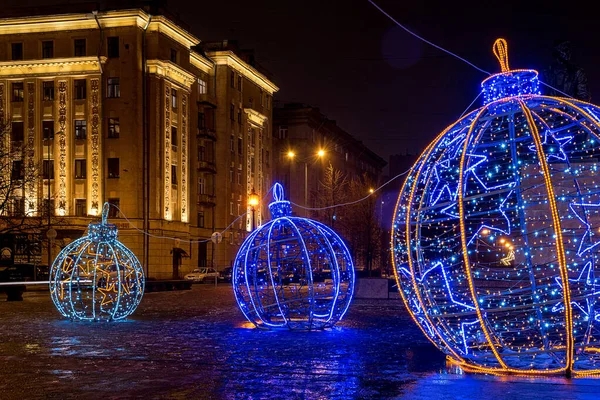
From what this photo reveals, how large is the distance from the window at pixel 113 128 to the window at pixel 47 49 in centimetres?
586

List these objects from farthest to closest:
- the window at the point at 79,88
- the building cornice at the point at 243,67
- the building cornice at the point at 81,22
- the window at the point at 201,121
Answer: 1. the building cornice at the point at 243,67
2. the window at the point at 201,121
3. the window at the point at 79,88
4. the building cornice at the point at 81,22

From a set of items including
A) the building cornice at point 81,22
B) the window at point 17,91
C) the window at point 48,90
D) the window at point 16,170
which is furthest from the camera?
the window at point 17,91

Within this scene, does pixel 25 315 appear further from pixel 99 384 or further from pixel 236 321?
pixel 99 384

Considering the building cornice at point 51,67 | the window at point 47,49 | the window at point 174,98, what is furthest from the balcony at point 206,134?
the window at point 47,49

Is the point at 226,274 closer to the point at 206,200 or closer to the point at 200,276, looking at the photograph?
the point at 200,276

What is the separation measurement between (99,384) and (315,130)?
73.1 m

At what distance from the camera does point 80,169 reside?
50000 mm

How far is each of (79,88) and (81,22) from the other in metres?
4.19

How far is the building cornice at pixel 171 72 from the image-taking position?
4994 cm

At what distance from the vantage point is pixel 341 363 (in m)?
11.7

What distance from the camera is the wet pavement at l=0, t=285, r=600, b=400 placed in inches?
364

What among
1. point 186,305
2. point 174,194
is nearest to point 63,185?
point 174,194

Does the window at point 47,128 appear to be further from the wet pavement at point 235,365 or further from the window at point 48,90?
the wet pavement at point 235,365

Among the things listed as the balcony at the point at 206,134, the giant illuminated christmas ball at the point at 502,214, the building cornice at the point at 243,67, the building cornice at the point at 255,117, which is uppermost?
the building cornice at the point at 243,67
